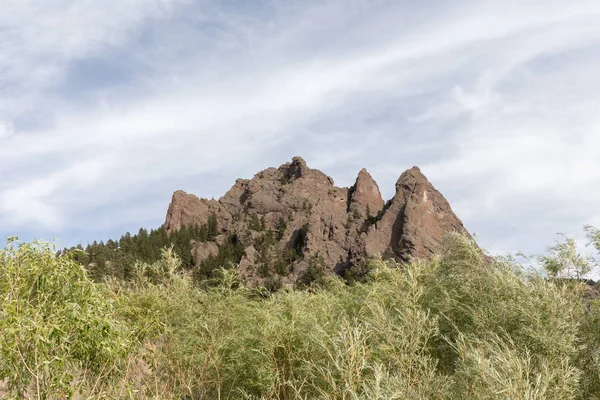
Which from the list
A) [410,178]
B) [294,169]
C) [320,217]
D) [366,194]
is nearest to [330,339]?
[320,217]

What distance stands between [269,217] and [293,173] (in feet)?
80.6

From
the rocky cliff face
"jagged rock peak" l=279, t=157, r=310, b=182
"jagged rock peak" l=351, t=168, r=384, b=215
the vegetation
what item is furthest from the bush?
"jagged rock peak" l=279, t=157, r=310, b=182

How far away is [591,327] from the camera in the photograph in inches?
481

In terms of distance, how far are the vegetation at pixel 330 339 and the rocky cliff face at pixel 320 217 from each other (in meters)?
82.4

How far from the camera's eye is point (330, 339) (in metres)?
8.88

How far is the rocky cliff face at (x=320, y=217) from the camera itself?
108 metres

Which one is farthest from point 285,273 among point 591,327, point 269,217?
point 591,327

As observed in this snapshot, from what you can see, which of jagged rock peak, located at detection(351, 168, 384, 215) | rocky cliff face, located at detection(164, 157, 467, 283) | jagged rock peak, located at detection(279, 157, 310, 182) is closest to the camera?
rocky cliff face, located at detection(164, 157, 467, 283)

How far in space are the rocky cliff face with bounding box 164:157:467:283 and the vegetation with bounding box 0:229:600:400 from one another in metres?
82.4

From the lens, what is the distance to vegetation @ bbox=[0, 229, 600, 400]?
9.07 m

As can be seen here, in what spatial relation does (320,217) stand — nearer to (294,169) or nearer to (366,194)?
(366,194)

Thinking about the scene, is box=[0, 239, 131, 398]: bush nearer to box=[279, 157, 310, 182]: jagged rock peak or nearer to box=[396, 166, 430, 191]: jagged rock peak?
box=[396, 166, 430, 191]: jagged rock peak

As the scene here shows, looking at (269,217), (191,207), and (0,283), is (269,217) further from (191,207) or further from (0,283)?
(0,283)

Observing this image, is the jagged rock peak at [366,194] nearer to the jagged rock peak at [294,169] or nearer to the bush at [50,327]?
the jagged rock peak at [294,169]
